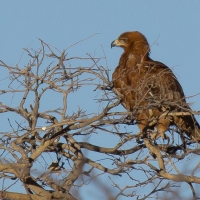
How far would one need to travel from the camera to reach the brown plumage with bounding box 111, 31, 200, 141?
6527 mm

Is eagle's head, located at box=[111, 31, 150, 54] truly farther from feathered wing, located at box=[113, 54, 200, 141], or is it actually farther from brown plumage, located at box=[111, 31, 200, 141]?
feathered wing, located at box=[113, 54, 200, 141]

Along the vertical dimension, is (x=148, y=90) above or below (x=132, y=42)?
below

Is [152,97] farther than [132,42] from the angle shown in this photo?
No

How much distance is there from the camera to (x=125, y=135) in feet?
22.1

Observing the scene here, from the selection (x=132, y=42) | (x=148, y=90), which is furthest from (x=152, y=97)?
(x=132, y=42)

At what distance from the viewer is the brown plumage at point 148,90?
21.4ft

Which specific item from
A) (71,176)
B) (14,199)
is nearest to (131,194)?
(71,176)

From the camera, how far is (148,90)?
21.1 feet

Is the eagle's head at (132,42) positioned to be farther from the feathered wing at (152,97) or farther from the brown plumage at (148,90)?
the feathered wing at (152,97)

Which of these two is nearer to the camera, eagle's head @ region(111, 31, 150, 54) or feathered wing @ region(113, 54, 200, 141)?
feathered wing @ region(113, 54, 200, 141)

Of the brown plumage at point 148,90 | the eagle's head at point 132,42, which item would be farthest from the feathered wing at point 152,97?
the eagle's head at point 132,42

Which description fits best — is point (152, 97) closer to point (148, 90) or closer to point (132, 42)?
point (148, 90)

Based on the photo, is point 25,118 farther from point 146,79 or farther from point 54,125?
point 146,79

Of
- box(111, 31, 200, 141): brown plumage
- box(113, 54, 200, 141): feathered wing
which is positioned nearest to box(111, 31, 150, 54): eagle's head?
box(111, 31, 200, 141): brown plumage
